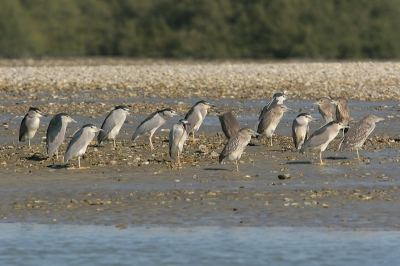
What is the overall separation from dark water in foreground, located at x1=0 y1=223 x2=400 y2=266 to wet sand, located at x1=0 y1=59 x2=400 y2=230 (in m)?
0.30

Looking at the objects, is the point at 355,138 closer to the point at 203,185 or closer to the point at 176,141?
the point at 176,141

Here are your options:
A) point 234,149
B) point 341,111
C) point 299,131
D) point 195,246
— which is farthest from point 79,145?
point 341,111

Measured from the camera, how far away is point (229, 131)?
13516mm

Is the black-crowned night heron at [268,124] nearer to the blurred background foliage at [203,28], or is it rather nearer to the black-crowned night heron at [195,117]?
the black-crowned night heron at [195,117]

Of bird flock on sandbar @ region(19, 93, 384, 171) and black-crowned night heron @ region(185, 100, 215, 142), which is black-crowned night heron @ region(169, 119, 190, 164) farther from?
black-crowned night heron @ region(185, 100, 215, 142)

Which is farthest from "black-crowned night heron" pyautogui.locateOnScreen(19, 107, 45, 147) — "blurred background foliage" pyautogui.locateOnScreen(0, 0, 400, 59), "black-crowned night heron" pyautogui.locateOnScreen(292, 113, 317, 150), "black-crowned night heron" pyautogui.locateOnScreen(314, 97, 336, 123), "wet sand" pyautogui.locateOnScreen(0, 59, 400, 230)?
"blurred background foliage" pyautogui.locateOnScreen(0, 0, 400, 59)

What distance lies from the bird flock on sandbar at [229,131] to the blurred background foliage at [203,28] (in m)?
34.6

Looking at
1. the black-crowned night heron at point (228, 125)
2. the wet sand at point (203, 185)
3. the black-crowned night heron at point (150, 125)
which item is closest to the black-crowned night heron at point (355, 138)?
the wet sand at point (203, 185)

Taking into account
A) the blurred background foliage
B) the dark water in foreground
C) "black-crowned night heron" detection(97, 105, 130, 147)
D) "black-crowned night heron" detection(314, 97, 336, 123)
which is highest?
the blurred background foliage

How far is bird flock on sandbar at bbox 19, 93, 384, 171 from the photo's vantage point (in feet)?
38.8

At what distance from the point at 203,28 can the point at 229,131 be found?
4263 cm

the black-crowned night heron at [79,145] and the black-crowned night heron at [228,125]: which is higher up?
the black-crowned night heron at [228,125]

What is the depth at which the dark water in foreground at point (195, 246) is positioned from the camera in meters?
7.26

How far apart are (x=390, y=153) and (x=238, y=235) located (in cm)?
540
